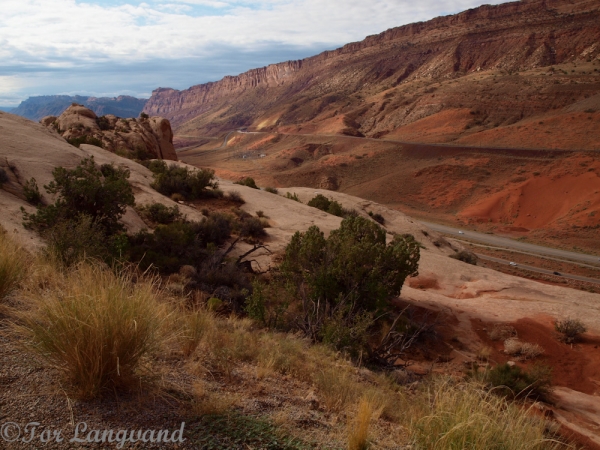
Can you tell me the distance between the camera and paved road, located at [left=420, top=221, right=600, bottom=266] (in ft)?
108

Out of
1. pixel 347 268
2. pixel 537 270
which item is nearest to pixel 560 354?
pixel 347 268

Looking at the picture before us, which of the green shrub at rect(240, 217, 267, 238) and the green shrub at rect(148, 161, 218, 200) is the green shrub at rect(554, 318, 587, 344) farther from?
the green shrub at rect(148, 161, 218, 200)

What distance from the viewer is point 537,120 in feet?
195

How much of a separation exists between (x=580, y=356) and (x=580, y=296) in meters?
5.70

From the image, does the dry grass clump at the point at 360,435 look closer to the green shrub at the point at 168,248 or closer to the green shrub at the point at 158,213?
the green shrub at the point at 168,248

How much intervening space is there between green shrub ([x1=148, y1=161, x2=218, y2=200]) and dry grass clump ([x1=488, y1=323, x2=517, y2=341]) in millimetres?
12402

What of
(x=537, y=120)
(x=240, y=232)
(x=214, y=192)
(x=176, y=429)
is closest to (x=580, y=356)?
(x=240, y=232)

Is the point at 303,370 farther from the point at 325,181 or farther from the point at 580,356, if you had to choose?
the point at 325,181

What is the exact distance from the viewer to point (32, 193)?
33.0 ft

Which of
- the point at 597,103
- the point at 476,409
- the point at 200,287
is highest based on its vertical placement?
the point at 597,103

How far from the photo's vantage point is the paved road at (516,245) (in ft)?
108

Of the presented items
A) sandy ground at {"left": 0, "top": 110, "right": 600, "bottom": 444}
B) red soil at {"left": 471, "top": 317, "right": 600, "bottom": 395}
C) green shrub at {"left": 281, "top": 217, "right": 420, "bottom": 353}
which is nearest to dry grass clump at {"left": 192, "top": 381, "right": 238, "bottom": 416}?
green shrub at {"left": 281, "top": 217, "right": 420, "bottom": 353}

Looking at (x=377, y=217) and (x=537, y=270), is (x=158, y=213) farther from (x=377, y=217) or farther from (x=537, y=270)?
(x=537, y=270)

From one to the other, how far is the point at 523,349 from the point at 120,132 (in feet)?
88.2
